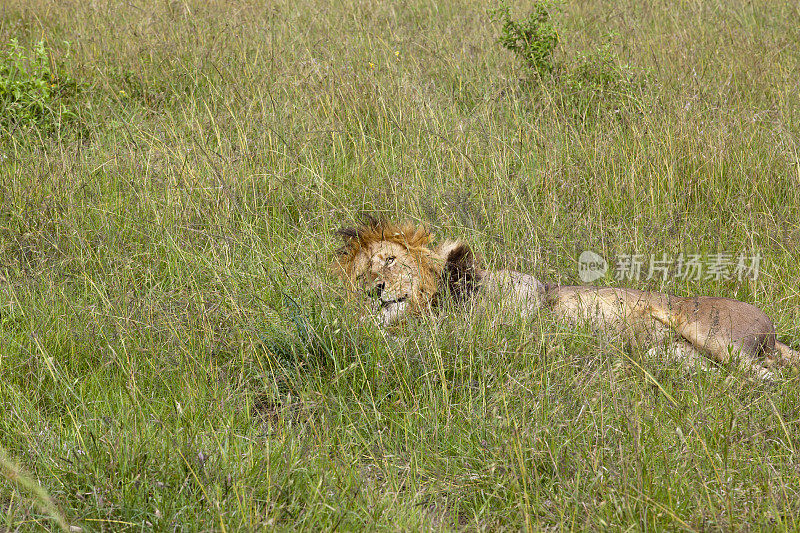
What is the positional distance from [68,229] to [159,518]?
2.33 m

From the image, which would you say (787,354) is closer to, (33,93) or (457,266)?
(457,266)

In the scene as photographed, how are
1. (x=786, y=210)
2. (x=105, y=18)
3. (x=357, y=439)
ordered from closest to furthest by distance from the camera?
1. (x=357, y=439)
2. (x=786, y=210)
3. (x=105, y=18)

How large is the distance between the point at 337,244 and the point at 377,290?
0.81 metres

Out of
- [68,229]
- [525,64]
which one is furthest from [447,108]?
[68,229]

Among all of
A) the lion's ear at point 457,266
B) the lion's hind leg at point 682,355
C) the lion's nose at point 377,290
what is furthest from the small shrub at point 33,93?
the lion's hind leg at point 682,355

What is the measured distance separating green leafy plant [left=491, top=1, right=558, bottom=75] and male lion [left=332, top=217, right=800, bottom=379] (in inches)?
99.2

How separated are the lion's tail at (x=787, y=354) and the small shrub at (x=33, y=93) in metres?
4.47

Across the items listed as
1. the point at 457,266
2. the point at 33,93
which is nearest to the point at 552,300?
the point at 457,266

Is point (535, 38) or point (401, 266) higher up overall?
point (535, 38)

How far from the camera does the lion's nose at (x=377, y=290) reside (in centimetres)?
325

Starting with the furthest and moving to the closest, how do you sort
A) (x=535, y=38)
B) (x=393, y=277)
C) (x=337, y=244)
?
(x=535, y=38) < (x=337, y=244) < (x=393, y=277)

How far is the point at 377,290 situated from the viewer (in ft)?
10.9

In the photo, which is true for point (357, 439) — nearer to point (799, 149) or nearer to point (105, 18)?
point (799, 149)

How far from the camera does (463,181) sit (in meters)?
4.41
